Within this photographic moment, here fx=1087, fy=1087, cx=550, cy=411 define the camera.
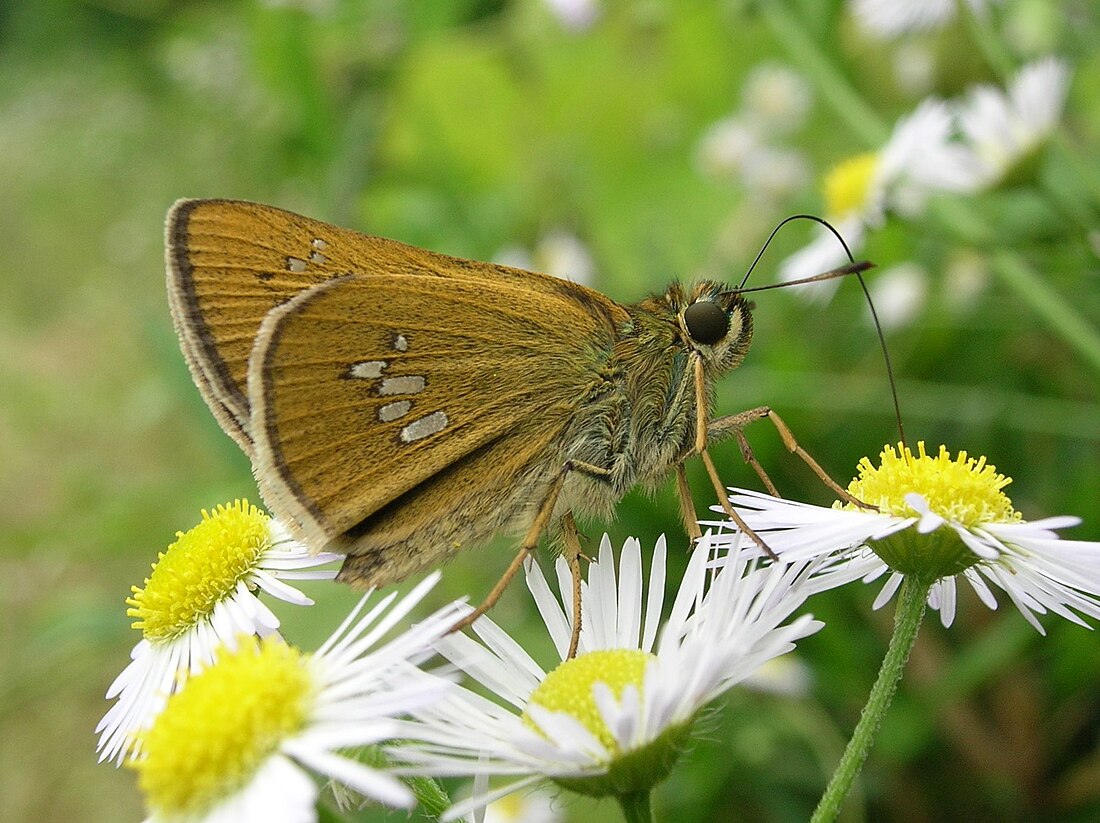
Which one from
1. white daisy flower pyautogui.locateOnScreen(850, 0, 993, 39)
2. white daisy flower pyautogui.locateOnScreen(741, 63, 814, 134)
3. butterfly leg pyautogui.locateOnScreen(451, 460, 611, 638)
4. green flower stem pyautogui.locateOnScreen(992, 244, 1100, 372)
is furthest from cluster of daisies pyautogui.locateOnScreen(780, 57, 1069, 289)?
white daisy flower pyautogui.locateOnScreen(741, 63, 814, 134)

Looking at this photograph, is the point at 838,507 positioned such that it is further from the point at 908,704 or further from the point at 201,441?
the point at 201,441

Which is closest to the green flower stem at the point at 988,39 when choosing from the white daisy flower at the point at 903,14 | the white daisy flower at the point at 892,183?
the white daisy flower at the point at 892,183

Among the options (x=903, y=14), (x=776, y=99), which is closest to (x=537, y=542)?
(x=903, y=14)

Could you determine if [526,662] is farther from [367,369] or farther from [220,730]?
[367,369]

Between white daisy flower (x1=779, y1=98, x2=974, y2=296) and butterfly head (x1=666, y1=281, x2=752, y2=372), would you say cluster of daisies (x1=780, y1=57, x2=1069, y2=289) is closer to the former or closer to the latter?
white daisy flower (x1=779, y1=98, x2=974, y2=296)

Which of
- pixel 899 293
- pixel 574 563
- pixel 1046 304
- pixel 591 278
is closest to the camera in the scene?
pixel 574 563

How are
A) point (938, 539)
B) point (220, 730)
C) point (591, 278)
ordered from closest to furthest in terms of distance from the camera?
point (220, 730), point (938, 539), point (591, 278)

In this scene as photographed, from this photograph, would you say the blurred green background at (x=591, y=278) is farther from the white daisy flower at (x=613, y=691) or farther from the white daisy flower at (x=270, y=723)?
the white daisy flower at (x=270, y=723)
